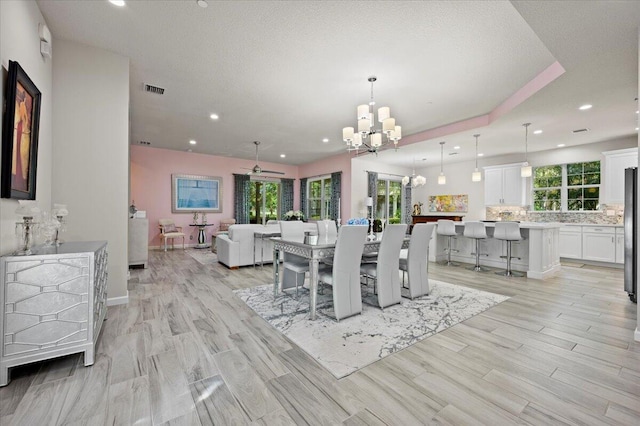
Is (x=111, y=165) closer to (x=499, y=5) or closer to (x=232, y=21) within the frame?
(x=232, y=21)

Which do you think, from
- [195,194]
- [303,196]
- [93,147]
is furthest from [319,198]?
[93,147]

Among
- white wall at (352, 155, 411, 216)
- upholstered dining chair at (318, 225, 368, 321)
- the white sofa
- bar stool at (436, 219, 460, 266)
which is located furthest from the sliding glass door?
upholstered dining chair at (318, 225, 368, 321)

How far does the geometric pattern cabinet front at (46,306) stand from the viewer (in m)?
1.73

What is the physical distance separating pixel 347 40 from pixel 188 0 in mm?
1507

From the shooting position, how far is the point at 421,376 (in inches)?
75.6

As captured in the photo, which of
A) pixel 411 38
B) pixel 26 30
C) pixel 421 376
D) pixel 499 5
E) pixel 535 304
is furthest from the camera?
pixel 535 304

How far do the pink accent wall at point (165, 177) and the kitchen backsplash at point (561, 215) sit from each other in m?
8.34

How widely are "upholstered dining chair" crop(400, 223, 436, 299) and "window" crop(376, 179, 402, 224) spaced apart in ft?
18.8

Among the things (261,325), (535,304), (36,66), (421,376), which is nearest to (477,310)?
(535,304)

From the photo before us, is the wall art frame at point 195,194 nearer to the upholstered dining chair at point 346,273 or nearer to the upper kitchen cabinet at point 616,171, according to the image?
the upholstered dining chair at point 346,273

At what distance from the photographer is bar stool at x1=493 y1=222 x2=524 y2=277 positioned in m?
4.93

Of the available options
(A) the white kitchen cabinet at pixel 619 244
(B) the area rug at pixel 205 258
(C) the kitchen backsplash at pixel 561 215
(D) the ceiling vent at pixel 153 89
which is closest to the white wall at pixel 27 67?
(D) the ceiling vent at pixel 153 89

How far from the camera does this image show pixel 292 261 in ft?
11.8

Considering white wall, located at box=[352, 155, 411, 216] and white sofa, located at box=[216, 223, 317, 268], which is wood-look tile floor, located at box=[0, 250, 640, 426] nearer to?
white sofa, located at box=[216, 223, 317, 268]
